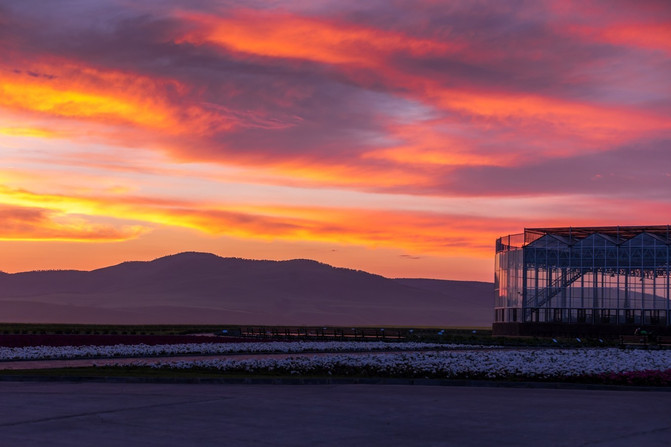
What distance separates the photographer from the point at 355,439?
13.5 metres

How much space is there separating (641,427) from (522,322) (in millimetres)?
72987

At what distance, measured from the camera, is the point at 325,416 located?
52.9ft

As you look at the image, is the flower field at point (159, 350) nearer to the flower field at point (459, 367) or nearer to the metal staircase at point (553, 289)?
the flower field at point (459, 367)

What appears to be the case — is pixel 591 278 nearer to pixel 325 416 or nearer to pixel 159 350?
pixel 159 350

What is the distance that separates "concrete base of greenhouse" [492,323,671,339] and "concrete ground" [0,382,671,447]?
62.4m

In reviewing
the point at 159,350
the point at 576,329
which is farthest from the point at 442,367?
the point at 576,329

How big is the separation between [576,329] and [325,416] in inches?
2794

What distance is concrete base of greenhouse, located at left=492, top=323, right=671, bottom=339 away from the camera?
81.3 meters

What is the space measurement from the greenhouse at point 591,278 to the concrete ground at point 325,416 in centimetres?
6389

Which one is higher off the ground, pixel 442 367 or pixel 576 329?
pixel 576 329

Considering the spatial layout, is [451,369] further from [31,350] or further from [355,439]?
[31,350]

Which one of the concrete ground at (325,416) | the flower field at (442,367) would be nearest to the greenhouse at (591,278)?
the flower field at (442,367)

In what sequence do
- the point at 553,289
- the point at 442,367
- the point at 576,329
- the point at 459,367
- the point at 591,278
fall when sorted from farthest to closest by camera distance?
the point at 553,289, the point at 591,278, the point at 576,329, the point at 442,367, the point at 459,367

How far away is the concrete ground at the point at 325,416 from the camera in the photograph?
13516 mm
